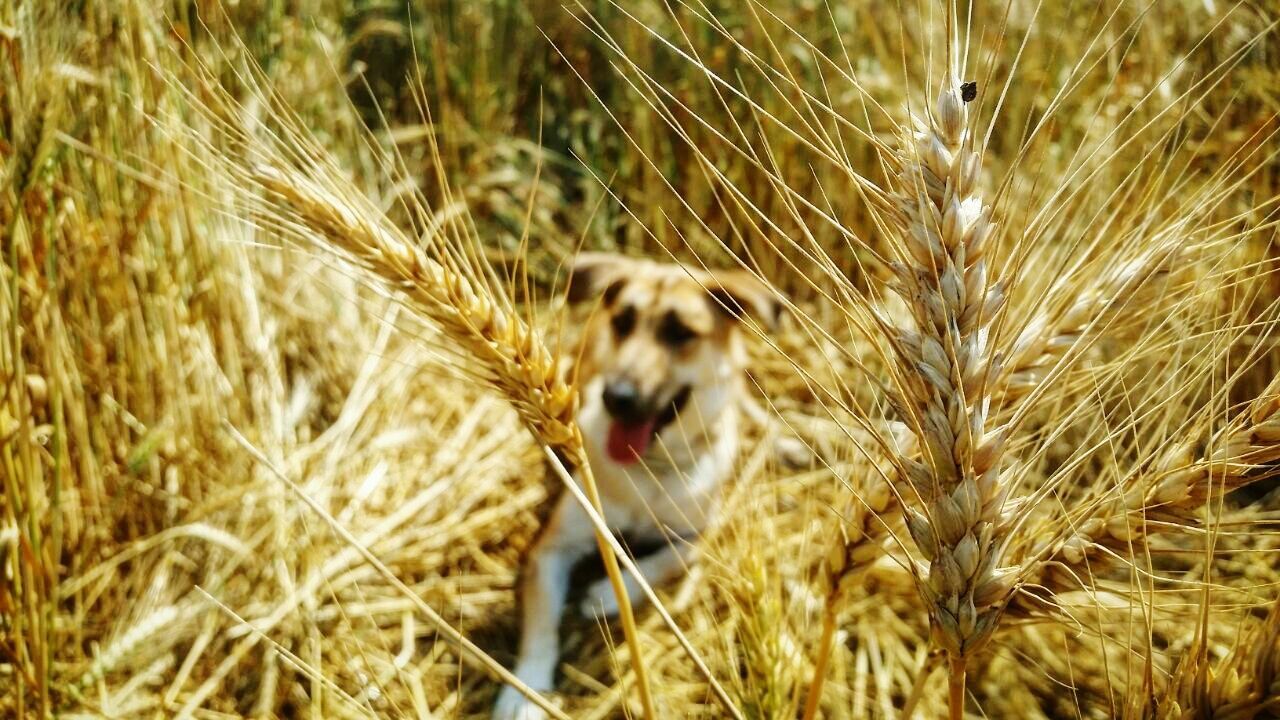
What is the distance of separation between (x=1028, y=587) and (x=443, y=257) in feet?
2.57

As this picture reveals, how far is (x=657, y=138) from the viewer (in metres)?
3.62

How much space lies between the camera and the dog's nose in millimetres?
2908

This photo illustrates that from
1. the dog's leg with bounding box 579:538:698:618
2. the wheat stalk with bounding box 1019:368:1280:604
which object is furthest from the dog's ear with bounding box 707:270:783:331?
the wheat stalk with bounding box 1019:368:1280:604

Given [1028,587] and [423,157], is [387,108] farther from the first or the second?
[1028,587]

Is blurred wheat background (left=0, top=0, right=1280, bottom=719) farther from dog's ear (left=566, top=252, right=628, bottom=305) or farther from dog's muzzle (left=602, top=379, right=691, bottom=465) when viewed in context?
dog's ear (left=566, top=252, right=628, bottom=305)

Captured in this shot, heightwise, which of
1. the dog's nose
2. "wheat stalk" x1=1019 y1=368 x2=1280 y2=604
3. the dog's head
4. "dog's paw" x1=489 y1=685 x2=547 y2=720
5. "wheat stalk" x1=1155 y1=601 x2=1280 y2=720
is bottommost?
"dog's paw" x1=489 y1=685 x2=547 y2=720

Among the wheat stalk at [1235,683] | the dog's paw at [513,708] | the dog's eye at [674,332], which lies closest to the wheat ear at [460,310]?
the wheat stalk at [1235,683]

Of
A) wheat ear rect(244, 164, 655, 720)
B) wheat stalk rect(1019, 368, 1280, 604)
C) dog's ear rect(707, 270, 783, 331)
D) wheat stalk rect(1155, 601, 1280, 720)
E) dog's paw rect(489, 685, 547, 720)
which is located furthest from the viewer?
dog's ear rect(707, 270, 783, 331)

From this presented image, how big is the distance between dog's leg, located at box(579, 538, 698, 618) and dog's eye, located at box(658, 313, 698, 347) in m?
0.69

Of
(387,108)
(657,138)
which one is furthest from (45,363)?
(657,138)

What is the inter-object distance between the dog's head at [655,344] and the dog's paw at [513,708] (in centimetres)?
88

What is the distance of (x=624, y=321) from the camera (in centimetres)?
311

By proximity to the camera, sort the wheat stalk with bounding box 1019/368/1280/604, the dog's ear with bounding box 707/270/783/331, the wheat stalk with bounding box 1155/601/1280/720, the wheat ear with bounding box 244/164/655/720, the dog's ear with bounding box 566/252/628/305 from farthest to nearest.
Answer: the dog's ear with bounding box 566/252/628/305
the dog's ear with bounding box 707/270/783/331
the wheat ear with bounding box 244/164/655/720
the wheat stalk with bounding box 1019/368/1280/604
the wheat stalk with bounding box 1155/601/1280/720

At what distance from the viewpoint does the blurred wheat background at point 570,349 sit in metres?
0.88
